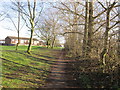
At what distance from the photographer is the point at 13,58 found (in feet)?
15.1

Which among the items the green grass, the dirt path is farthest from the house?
the dirt path

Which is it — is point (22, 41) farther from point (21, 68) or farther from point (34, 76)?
point (34, 76)

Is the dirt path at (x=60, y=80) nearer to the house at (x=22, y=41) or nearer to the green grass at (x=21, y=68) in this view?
the green grass at (x=21, y=68)

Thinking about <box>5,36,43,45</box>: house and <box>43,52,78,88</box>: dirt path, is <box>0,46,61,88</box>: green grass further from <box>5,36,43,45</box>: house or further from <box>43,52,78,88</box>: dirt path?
<box>43,52,78,88</box>: dirt path

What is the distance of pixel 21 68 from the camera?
440 cm

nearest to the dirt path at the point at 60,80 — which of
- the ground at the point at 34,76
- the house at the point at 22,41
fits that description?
the ground at the point at 34,76

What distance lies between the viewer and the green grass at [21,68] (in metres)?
3.48

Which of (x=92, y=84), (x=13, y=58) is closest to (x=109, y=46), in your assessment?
(x=92, y=84)

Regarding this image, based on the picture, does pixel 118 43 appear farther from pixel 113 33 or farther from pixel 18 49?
pixel 18 49

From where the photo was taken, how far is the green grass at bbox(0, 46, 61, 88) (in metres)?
3.48

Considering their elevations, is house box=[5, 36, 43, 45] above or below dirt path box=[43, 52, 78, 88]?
above

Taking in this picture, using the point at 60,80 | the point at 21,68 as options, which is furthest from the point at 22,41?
the point at 60,80

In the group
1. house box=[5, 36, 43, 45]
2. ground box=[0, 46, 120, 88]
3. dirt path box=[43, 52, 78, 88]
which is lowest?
dirt path box=[43, 52, 78, 88]

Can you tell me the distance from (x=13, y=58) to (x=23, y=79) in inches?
50.4
